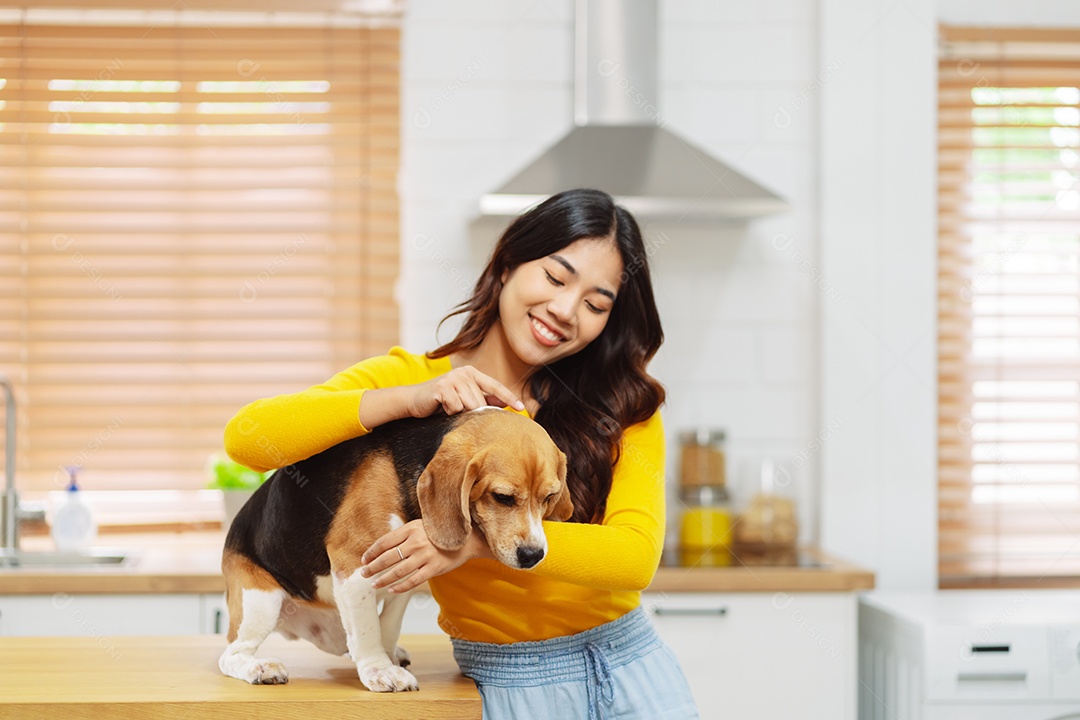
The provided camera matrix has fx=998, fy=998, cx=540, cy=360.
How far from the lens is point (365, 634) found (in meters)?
1.11

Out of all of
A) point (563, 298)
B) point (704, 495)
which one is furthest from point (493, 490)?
point (704, 495)

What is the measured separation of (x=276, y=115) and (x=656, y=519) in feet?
6.29

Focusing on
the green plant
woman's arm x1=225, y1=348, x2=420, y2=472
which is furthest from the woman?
the green plant

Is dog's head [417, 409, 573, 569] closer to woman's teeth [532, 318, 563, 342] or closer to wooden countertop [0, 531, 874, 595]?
woman's teeth [532, 318, 563, 342]

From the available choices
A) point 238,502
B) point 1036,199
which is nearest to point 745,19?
point 1036,199

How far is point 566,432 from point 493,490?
307mm

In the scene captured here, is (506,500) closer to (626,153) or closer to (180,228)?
(626,153)

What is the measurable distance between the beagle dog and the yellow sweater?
0.14ft

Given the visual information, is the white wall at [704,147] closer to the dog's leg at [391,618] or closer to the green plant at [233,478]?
the green plant at [233,478]

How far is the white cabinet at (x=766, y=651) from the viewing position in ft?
7.32

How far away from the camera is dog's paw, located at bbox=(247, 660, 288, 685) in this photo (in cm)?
112

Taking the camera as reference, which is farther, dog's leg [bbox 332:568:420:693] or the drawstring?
the drawstring

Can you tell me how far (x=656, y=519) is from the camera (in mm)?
1279

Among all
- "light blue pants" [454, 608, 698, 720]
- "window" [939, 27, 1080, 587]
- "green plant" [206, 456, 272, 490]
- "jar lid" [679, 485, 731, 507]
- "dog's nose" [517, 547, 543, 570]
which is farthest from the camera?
"window" [939, 27, 1080, 587]
